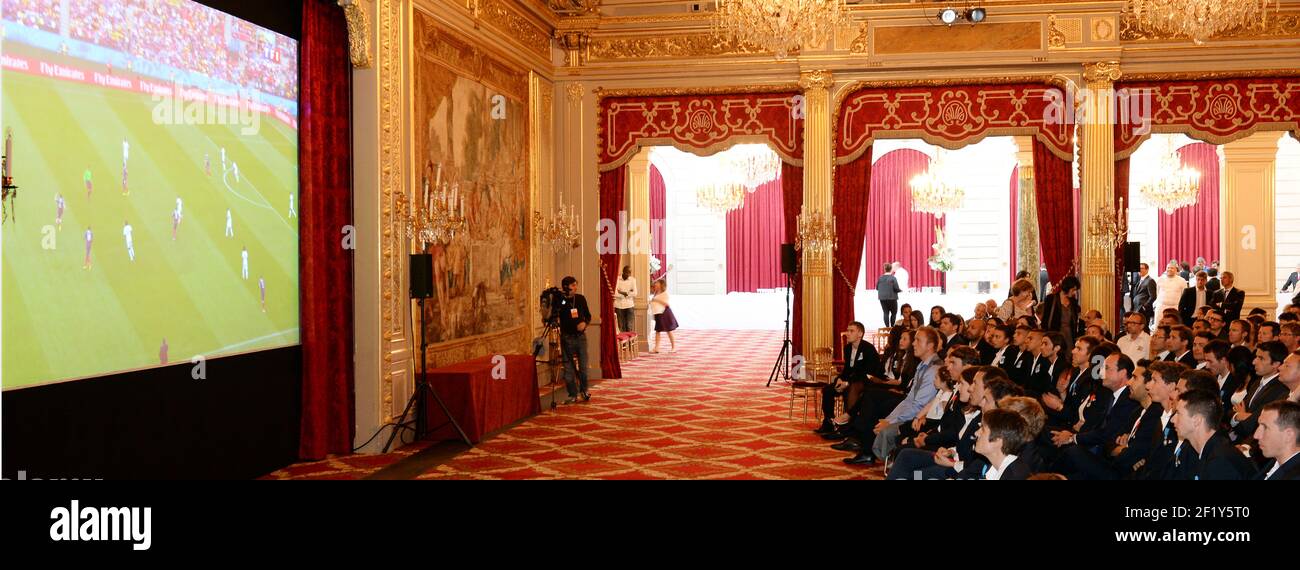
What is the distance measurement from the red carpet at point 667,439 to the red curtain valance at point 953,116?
3423mm

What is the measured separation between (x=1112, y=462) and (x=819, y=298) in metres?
7.07

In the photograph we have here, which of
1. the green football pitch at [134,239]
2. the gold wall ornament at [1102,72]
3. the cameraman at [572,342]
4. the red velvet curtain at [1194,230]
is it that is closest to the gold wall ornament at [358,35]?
the green football pitch at [134,239]

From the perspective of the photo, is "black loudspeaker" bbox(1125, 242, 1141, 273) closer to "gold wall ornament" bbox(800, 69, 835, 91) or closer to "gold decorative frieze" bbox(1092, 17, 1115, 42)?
"gold decorative frieze" bbox(1092, 17, 1115, 42)

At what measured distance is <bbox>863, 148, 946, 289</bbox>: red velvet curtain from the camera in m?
26.4

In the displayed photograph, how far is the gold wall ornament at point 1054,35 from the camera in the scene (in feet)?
40.1

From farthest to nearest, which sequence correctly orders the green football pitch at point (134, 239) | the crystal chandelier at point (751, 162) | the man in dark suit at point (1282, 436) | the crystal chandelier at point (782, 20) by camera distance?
1. the crystal chandelier at point (751, 162)
2. the crystal chandelier at point (782, 20)
3. the green football pitch at point (134, 239)
4. the man in dark suit at point (1282, 436)

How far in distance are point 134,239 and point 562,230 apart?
7181 mm

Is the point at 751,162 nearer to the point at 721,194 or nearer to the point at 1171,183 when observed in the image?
the point at 721,194

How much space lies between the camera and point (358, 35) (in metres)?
8.18

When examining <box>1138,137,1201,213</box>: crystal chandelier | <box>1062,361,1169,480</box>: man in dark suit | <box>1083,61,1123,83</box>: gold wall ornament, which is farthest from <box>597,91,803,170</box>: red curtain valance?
<box>1138,137,1201,213</box>: crystal chandelier

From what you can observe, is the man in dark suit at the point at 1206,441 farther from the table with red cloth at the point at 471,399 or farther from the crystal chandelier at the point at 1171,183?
the crystal chandelier at the point at 1171,183

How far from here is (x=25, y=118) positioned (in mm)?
5180

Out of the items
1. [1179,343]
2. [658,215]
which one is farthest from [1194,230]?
[1179,343]
